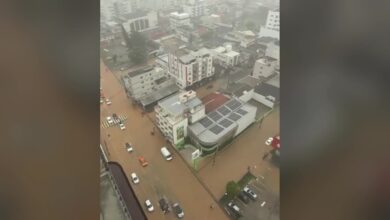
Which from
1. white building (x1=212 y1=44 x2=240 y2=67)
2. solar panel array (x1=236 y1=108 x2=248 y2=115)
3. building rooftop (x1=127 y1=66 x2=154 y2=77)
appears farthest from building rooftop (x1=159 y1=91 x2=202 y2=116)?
white building (x1=212 y1=44 x2=240 y2=67)

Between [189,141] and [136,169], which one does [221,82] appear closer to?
[189,141]

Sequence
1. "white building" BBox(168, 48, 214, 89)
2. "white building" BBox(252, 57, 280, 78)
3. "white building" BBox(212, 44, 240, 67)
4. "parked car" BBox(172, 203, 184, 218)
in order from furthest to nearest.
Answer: "white building" BBox(212, 44, 240, 67) < "white building" BBox(168, 48, 214, 89) < "white building" BBox(252, 57, 280, 78) < "parked car" BBox(172, 203, 184, 218)

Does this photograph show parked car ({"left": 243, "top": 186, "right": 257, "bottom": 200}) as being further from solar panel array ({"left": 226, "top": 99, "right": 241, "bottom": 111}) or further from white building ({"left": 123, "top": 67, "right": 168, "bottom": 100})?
white building ({"left": 123, "top": 67, "right": 168, "bottom": 100})

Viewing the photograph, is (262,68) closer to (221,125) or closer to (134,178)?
(221,125)

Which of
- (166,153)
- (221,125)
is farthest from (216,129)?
(166,153)
